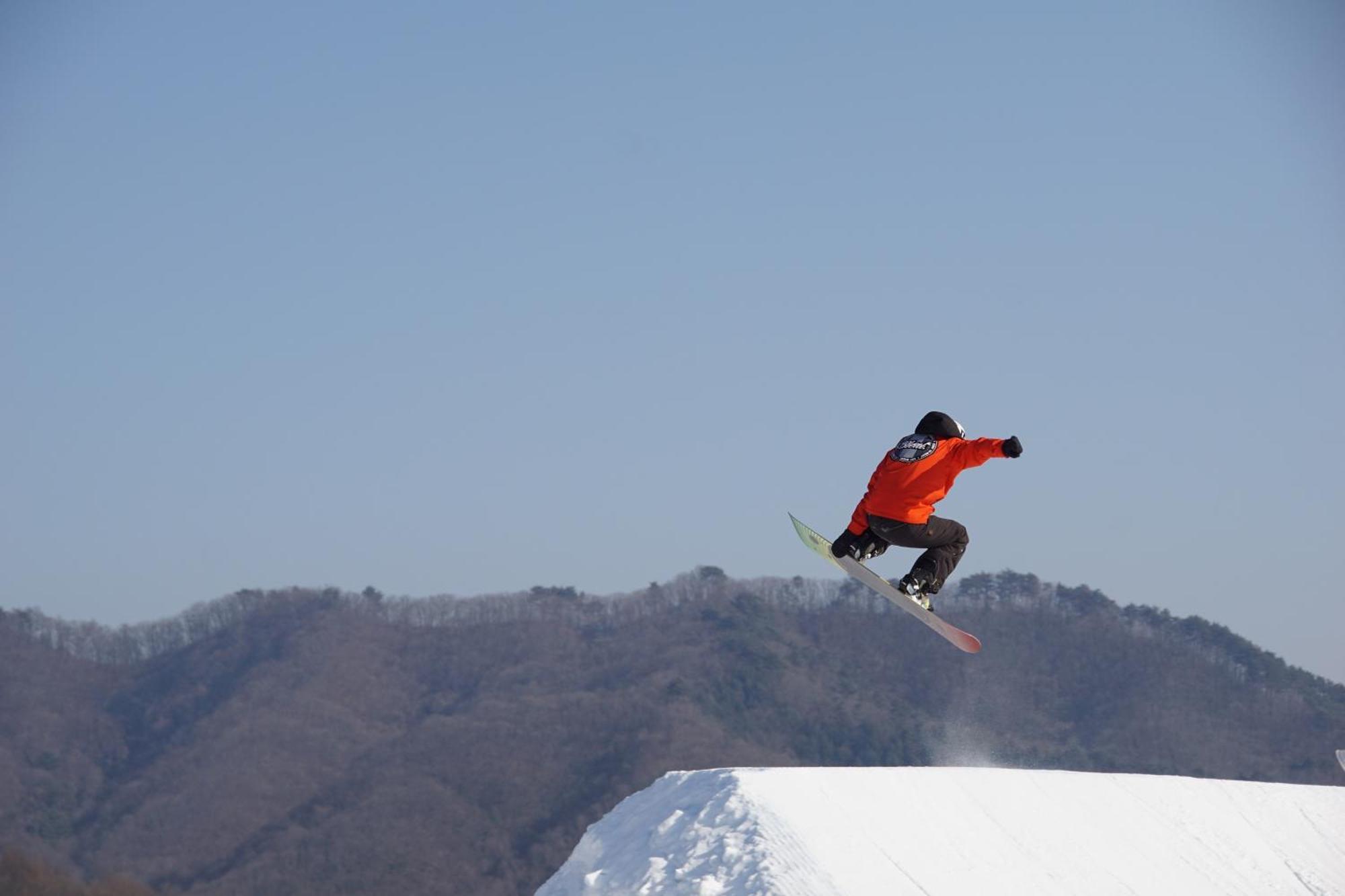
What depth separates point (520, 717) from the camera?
3113 inches

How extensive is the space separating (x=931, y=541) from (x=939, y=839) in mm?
2853

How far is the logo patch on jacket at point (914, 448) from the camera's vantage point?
12039mm

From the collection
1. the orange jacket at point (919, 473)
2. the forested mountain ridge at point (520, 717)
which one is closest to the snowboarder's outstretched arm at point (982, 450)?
the orange jacket at point (919, 473)

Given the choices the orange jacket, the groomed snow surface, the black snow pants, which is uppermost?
the orange jacket

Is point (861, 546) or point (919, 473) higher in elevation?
point (919, 473)

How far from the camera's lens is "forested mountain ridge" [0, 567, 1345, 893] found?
6675 centimetres

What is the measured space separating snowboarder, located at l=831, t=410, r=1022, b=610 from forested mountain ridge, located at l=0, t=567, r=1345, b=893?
52282 millimetres

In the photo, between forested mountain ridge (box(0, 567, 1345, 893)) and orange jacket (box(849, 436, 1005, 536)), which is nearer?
orange jacket (box(849, 436, 1005, 536))

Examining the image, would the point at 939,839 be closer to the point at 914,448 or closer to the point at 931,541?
the point at 931,541

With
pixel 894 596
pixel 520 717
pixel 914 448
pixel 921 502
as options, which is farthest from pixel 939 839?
pixel 520 717

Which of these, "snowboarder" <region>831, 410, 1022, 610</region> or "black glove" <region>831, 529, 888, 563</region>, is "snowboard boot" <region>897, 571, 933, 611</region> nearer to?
"snowboarder" <region>831, 410, 1022, 610</region>

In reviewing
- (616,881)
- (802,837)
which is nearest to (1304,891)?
(802,837)

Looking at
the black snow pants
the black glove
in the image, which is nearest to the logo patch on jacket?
the black snow pants

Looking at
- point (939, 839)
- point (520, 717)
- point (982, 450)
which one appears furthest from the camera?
point (520, 717)
